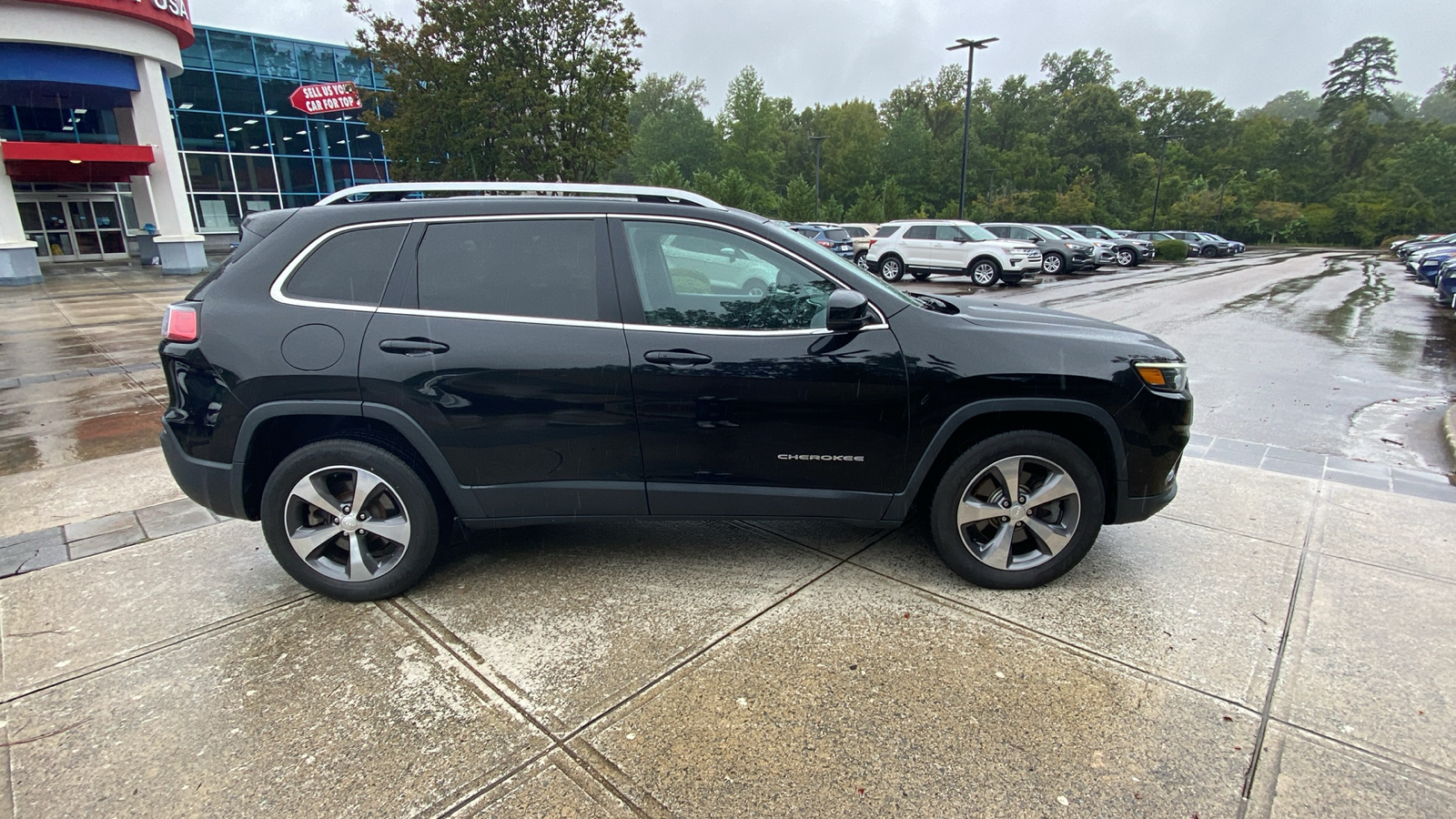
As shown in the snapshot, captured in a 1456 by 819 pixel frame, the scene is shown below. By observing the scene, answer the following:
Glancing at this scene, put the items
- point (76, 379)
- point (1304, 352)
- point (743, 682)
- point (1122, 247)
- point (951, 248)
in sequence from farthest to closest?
point (1122, 247)
point (951, 248)
point (1304, 352)
point (76, 379)
point (743, 682)

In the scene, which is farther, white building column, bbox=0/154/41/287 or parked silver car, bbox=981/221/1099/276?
parked silver car, bbox=981/221/1099/276

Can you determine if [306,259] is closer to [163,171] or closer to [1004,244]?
[1004,244]

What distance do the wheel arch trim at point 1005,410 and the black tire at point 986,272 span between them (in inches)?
706

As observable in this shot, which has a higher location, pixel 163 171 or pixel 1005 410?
pixel 163 171

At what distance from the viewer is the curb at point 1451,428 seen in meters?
5.67

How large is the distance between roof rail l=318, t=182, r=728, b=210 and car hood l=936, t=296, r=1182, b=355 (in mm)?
1360

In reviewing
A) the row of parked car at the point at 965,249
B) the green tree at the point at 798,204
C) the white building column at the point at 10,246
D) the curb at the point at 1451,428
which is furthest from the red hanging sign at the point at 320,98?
the curb at the point at 1451,428

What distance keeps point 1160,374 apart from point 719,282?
203 centimetres

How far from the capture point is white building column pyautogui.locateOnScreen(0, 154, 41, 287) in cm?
1877

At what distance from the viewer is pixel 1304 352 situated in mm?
10055

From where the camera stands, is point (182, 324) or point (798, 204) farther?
point (798, 204)

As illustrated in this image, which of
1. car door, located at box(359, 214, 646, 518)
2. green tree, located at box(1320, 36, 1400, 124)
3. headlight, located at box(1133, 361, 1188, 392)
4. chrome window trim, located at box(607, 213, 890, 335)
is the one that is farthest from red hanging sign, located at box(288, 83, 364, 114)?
green tree, located at box(1320, 36, 1400, 124)

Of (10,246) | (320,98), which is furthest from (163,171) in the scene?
(320,98)

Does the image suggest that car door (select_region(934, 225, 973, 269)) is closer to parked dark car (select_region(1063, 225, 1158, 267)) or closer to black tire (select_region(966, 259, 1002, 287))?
black tire (select_region(966, 259, 1002, 287))
